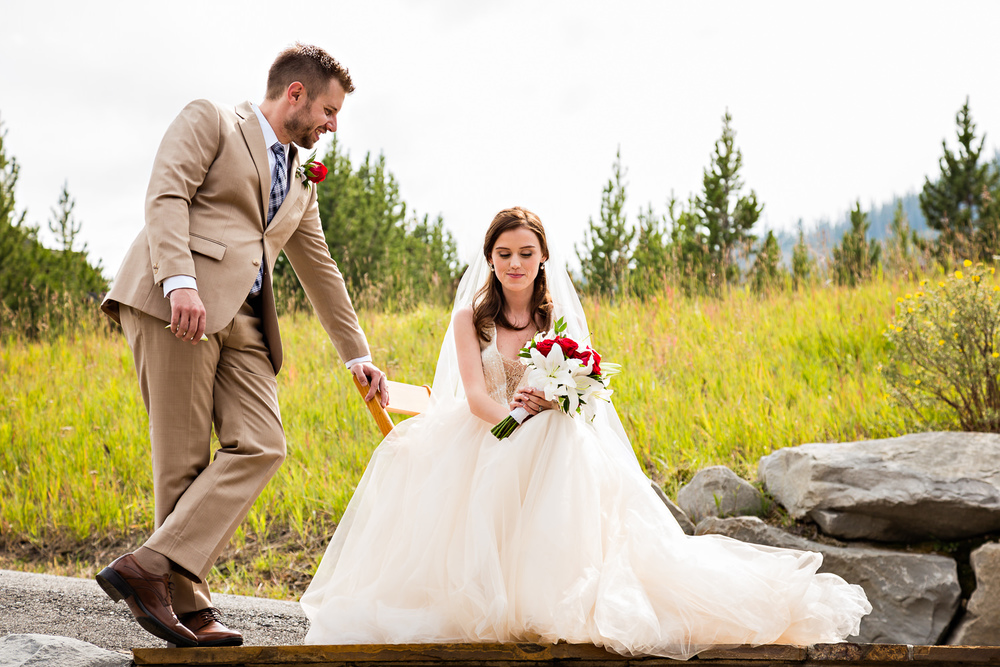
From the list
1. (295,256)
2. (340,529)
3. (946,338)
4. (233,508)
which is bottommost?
(340,529)

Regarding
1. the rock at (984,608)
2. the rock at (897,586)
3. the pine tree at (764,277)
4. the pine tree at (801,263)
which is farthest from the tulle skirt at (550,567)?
the pine tree at (801,263)

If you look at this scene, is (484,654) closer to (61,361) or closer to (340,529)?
(340,529)

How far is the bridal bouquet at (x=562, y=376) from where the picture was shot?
2818mm

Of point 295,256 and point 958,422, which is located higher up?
point 295,256

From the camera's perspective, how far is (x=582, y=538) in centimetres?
261

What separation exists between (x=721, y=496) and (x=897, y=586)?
3.61ft

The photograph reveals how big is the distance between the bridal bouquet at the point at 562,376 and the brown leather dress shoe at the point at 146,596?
4.37ft

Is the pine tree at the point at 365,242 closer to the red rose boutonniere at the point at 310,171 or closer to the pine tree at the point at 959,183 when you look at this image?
the red rose boutonniere at the point at 310,171

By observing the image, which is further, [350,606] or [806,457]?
[806,457]

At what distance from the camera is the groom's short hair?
9.52 ft

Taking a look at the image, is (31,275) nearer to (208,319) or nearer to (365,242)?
(365,242)

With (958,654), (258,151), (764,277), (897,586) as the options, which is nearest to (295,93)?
(258,151)

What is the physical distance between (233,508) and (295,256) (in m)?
1.22

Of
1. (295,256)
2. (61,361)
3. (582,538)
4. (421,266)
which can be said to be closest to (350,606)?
(582,538)
